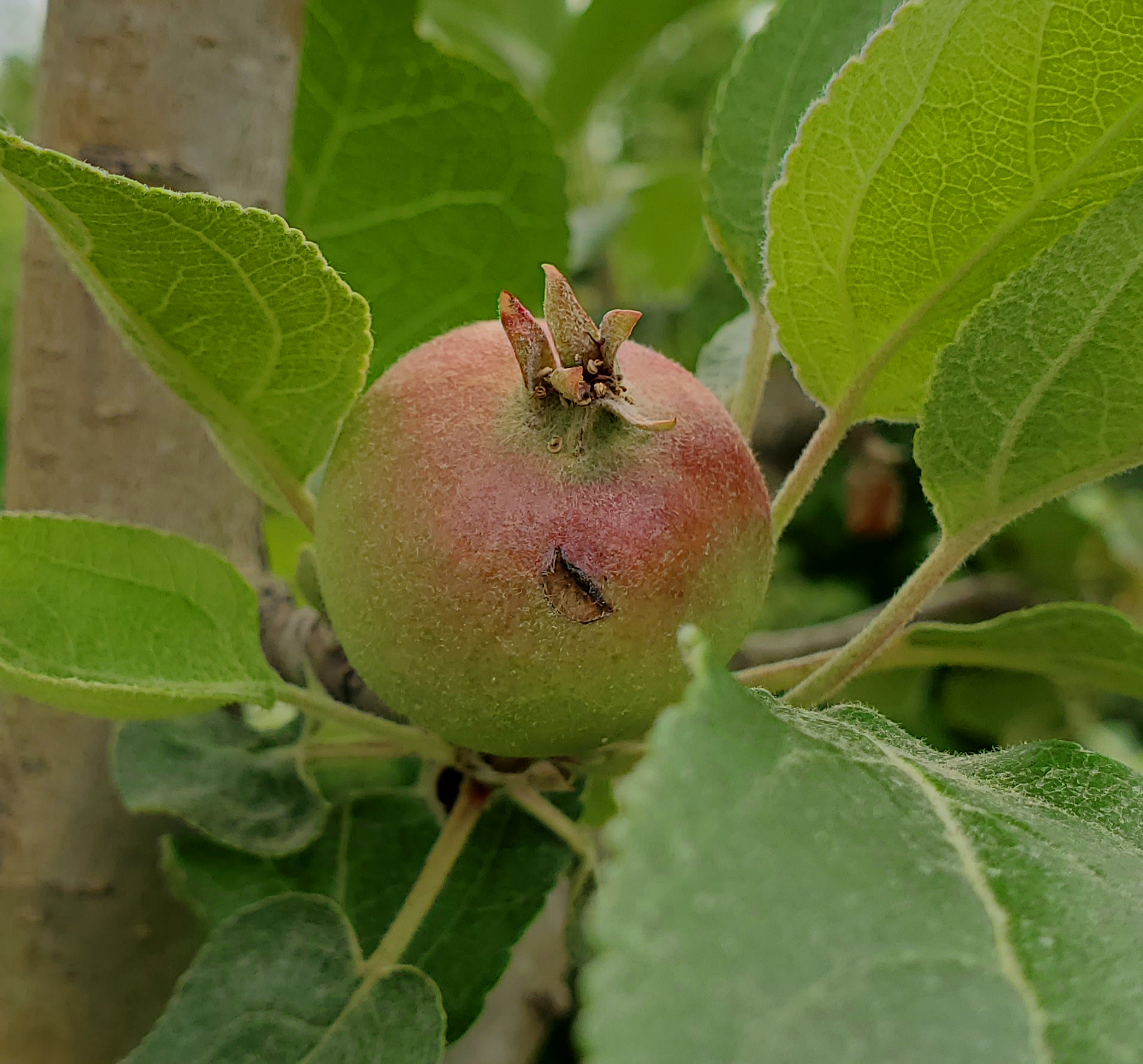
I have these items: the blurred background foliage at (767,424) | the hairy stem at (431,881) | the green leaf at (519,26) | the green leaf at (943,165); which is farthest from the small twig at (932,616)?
the green leaf at (519,26)

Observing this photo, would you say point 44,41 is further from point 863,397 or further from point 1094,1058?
point 1094,1058

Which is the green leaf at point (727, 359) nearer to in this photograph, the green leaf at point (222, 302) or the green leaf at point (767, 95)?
the green leaf at point (767, 95)

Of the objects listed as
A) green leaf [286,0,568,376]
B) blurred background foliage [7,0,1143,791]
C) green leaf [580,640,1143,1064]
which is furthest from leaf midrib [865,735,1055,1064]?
blurred background foliage [7,0,1143,791]

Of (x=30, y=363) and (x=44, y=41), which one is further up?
(x=44, y=41)

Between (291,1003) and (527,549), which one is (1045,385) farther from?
(291,1003)

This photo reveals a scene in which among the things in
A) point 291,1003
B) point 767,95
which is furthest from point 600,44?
point 291,1003

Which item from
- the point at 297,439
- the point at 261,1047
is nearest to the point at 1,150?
the point at 297,439
